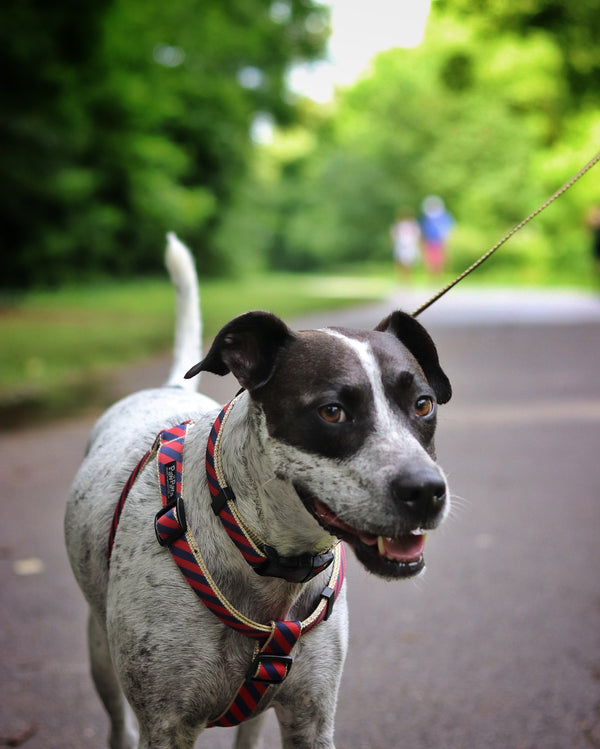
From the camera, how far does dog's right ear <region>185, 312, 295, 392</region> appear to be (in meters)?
2.55

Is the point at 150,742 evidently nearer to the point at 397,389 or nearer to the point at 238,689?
the point at 238,689

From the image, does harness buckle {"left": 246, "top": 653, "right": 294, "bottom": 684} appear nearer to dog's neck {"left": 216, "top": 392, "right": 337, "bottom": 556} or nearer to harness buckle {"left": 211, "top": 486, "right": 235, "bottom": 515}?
dog's neck {"left": 216, "top": 392, "right": 337, "bottom": 556}

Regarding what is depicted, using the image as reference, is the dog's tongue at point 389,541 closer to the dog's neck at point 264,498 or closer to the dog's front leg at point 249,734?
Answer: the dog's neck at point 264,498

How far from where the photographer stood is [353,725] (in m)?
3.70

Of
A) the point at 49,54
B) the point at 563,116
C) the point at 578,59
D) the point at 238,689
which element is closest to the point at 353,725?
the point at 238,689

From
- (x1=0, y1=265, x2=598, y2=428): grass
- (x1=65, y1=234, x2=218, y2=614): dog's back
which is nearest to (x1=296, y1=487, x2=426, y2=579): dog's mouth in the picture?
(x1=65, y1=234, x2=218, y2=614): dog's back

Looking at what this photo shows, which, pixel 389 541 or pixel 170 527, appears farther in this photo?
pixel 170 527

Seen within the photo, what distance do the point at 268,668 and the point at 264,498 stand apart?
18.4 inches

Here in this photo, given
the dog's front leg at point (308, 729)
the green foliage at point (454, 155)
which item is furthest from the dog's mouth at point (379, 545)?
the green foliage at point (454, 155)

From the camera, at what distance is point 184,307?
4.15 m

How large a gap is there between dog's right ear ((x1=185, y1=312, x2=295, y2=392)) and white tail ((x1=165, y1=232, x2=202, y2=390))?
4.81 feet

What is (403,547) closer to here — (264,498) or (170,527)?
(264,498)

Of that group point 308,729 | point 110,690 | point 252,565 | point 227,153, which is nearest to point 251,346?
point 252,565

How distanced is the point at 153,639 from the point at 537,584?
312 cm
